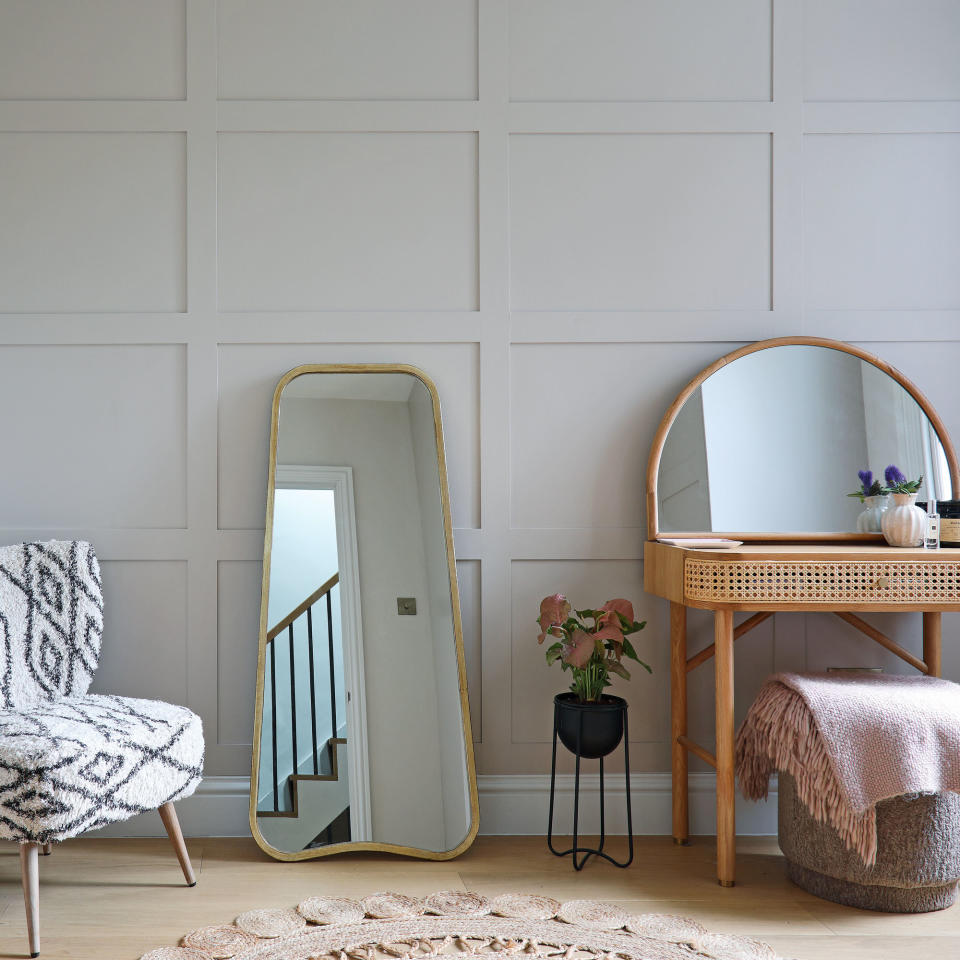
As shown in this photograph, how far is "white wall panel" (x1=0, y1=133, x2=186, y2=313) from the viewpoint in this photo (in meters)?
2.42

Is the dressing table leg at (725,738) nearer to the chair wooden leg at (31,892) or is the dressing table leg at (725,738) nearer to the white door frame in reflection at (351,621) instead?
the white door frame in reflection at (351,621)

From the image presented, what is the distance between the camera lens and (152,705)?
2.11 m

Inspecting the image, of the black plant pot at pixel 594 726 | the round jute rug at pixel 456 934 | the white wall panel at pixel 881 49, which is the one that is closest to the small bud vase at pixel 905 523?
the black plant pot at pixel 594 726

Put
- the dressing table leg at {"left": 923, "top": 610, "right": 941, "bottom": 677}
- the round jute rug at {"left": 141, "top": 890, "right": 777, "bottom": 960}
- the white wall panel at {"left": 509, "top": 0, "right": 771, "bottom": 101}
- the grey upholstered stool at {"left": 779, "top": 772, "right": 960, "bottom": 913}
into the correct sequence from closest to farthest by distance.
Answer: the round jute rug at {"left": 141, "top": 890, "right": 777, "bottom": 960}
the grey upholstered stool at {"left": 779, "top": 772, "right": 960, "bottom": 913}
the dressing table leg at {"left": 923, "top": 610, "right": 941, "bottom": 677}
the white wall panel at {"left": 509, "top": 0, "right": 771, "bottom": 101}

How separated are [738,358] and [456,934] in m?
1.66

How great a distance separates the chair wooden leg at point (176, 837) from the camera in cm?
202

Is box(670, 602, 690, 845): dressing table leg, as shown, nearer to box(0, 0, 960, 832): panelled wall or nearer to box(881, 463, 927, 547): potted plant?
box(0, 0, 960, 832): panelled wall

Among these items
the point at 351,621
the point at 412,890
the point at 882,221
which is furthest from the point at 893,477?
the point at 412,890

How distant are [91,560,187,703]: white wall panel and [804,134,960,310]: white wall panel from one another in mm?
2064

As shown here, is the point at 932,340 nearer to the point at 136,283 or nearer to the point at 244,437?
the point at 244,437

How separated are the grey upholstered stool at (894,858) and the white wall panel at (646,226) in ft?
4.58

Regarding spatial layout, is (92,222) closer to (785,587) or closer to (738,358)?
(738,358)

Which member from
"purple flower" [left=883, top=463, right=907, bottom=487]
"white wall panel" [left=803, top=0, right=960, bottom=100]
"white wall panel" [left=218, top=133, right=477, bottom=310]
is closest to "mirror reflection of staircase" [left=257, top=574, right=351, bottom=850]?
"white wall panel" [left=218, top=133, right=477, bottom=310]

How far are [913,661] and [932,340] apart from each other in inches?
36.9
